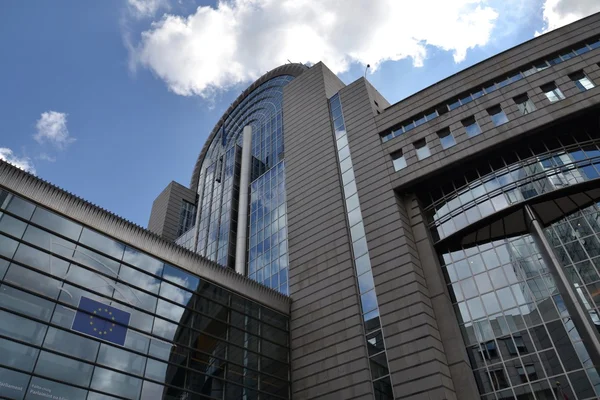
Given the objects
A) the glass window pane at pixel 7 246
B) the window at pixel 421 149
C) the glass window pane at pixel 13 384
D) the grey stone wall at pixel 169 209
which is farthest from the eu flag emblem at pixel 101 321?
the grey stone wall at pixel 169 209

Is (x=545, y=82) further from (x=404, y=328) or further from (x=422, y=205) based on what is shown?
(x=404, y=328)

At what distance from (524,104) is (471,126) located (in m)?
4.03

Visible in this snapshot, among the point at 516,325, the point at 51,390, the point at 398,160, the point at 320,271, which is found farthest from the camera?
the point at 398,160

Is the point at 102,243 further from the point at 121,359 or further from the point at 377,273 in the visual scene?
the point at 377,273

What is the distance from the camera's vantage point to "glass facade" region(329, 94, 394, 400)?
30219 millimetres

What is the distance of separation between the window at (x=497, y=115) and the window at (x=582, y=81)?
212 inches

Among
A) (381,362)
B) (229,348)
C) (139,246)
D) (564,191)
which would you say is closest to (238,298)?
(229,348)

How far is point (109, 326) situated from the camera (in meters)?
26.5

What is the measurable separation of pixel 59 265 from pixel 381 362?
64.7 feet

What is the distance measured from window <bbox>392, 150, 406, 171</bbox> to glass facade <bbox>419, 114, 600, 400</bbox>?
9.20ft

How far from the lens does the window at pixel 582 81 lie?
115ft

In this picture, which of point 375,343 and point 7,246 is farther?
point 375,343

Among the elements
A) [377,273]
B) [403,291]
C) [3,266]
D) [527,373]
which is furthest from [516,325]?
[3,266]

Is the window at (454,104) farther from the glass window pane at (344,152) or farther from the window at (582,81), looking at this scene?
the glass window pane at (344,152)
